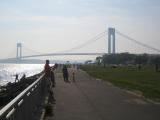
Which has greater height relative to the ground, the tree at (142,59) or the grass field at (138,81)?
the tree at (142,59)

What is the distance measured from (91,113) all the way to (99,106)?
2317 millimetres

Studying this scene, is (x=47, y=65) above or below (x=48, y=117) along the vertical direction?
above

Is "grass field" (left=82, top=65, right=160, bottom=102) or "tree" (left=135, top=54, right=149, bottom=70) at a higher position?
"tree" (left=135, top=54, right=149, bottom=70)

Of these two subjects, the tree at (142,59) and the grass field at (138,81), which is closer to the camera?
the grass field at (138,81)

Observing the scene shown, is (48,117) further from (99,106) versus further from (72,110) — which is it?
(99,106)

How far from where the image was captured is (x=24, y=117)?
9.24m

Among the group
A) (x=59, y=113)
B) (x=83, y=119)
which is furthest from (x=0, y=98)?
(x=83, y=119)

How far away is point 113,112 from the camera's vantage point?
44.6 feet

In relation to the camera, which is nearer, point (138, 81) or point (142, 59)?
point (138, 81)

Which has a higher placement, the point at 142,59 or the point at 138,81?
the point at 142,59

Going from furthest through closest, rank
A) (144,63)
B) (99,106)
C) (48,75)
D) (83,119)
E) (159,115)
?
1. (144,63)
2. (48,75)
3. (99,106)
4. (159,115)
5. (83,119)

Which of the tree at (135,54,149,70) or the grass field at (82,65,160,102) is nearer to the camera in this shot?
the grass field at (82,65,160,102)

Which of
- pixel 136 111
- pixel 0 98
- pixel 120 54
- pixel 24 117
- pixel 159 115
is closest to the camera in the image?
pixel 24 117

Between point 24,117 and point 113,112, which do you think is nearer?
point 24,117
